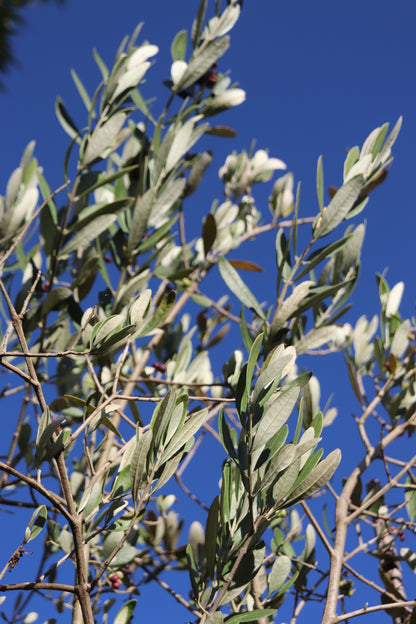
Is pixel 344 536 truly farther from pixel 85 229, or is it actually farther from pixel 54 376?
pixel 85 229

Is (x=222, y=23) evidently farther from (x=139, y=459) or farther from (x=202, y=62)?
(x=139, y=459)

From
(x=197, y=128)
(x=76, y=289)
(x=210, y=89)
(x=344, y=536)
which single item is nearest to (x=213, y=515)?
(x=344, y=536)

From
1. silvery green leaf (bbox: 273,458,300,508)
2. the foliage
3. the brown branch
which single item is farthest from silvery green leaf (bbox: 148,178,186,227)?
the brown branch

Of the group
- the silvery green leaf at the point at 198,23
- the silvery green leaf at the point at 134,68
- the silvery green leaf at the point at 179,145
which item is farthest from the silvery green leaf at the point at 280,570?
the silvery green leaf at the point at 198,23

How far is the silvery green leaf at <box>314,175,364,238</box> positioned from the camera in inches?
57.8

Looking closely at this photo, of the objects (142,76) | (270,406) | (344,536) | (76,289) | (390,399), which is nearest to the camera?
(270,406)

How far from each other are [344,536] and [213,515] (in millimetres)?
524

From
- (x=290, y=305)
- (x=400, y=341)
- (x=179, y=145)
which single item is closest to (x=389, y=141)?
(x=290, y=305)

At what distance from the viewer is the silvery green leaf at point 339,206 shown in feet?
4.82

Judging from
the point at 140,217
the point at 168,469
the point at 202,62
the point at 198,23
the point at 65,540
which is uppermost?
the point at 198,23

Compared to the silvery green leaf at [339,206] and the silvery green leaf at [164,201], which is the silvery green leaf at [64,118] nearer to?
the silvery green leaf at [164,201]

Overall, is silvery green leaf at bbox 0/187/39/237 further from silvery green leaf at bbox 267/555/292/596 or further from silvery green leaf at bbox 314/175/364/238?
silvery green leaf at bbox 267/555/292/596

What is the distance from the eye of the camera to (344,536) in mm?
1531

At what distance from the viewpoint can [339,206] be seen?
58.4 inches
